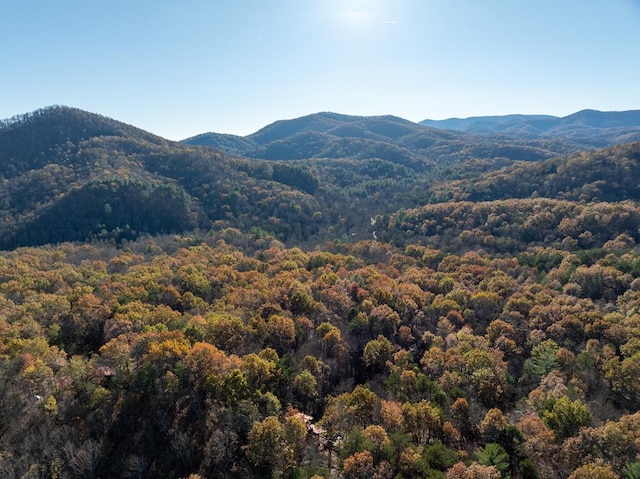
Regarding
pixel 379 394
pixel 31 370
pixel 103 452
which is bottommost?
pixel 379 394

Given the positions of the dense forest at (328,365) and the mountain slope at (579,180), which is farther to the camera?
the mountain slope at (579,180)

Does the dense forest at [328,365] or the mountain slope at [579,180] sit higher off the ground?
the mountain slope at [579,180]

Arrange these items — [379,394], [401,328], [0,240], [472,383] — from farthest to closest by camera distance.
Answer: [0,240]
[401,328]
[379,394]
[472,383]

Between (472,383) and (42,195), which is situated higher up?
(42,195)

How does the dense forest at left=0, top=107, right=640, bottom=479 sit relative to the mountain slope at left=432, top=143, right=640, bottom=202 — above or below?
below

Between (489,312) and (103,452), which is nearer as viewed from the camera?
(103,452)

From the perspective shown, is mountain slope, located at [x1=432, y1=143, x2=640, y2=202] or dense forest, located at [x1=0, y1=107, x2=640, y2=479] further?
mountain slope, located at [x1=432, y1=143, x2=640, y2=202]

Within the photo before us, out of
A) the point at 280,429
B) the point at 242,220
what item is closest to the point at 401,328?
the point at 280,429

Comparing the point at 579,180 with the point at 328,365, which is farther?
the point at 579,180


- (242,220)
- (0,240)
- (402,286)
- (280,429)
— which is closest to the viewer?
(280,429)

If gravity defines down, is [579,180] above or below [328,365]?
above

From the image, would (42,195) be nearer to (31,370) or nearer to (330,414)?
(31,370)
